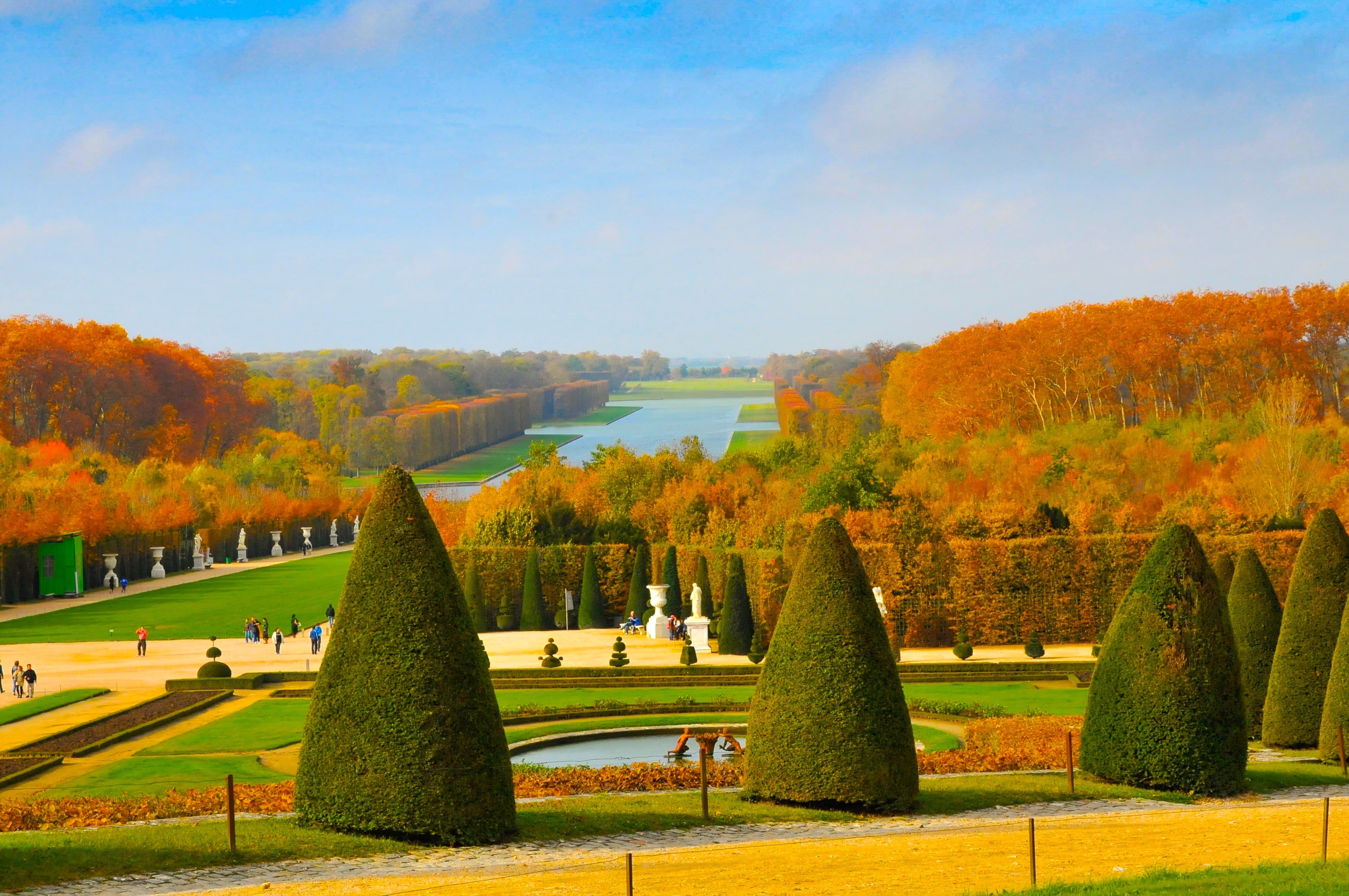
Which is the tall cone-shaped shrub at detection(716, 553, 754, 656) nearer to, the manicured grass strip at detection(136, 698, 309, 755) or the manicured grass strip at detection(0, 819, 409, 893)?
the manicured grass strip at detection(136, 698, 309, 755)

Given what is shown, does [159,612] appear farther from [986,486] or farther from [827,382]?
[827,382]

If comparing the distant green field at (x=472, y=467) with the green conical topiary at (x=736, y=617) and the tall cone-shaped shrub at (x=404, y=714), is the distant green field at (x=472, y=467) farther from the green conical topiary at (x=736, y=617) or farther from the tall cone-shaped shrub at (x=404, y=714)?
the tall cone-shaped shrub at (x=404, y=714)

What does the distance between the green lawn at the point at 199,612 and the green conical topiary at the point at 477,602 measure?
4.90 m

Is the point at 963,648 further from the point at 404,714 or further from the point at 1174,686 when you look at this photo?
the point at 404,714

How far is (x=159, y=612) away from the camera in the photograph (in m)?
56.4

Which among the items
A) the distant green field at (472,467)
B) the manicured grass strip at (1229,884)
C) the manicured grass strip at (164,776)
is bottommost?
the manicured grass strip at (164,776)

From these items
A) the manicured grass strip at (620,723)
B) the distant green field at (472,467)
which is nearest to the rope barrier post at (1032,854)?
the manicured grass strip at (620,723)

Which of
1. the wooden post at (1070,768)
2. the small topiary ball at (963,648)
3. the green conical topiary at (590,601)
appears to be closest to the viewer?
the wooden post at (1070,768)

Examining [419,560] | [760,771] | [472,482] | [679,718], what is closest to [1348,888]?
[760,771]

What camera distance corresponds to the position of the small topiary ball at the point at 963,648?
132 feet

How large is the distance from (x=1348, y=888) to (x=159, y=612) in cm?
5260

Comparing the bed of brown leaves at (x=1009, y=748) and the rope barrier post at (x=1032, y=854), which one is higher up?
the rope barrier post at (x=1032, y=854)

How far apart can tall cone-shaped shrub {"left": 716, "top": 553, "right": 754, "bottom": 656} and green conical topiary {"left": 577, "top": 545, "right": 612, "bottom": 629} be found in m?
9.81

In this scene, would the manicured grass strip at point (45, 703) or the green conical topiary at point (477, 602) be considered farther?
the green conical topiary at point (477, 602)
